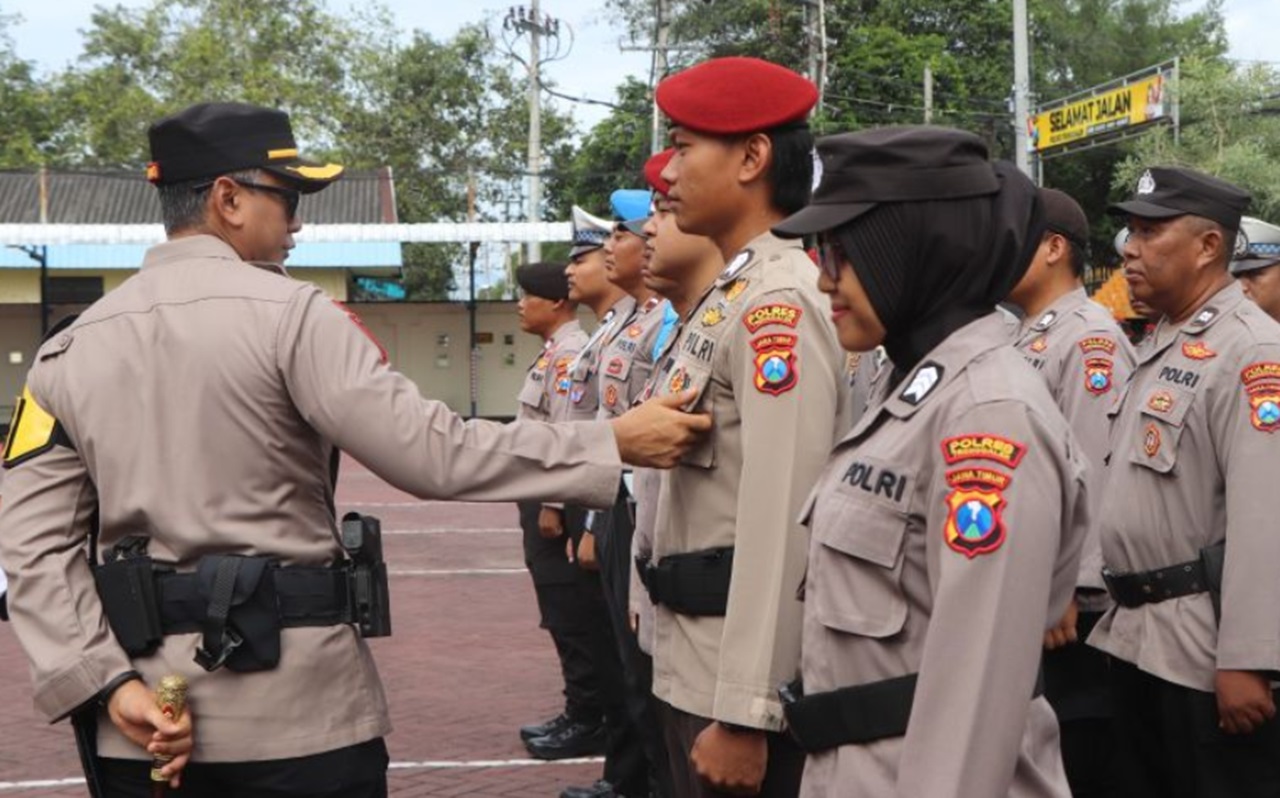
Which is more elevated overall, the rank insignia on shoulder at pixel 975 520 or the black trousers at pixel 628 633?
the rank insignia on shoulder at pixel 975 520

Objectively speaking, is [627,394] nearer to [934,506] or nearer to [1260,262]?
[1260,262]

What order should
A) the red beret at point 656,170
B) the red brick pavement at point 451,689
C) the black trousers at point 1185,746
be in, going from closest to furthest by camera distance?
the black trousers at point 1185,746
the red beret at point 656,170
the red brick pavement at point 451,689

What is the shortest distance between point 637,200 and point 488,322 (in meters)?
25.4

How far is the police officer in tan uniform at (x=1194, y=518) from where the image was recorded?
155 inches

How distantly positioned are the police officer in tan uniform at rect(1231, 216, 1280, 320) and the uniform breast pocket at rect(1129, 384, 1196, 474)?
1.76m

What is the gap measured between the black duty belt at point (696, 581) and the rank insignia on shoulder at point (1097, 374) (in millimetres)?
1938

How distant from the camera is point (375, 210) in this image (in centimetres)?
3706

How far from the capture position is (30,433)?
3.39 m

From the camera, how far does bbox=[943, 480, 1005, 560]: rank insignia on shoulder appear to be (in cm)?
228

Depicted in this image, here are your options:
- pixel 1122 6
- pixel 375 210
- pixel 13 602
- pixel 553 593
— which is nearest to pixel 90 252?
pixel 375 210

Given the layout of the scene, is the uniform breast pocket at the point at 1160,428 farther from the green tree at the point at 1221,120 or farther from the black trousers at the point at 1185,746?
the green tree at the point at 1221,120

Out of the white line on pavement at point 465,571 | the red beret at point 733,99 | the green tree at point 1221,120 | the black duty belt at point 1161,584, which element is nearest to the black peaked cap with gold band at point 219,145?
the red beret at point 733,99

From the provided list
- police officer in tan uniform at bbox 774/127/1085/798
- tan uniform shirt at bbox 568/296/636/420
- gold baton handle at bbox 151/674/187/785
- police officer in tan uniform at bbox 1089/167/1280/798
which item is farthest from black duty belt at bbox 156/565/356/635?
tan uniform shirt at bbox 568/296/636/420

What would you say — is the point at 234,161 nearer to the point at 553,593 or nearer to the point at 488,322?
the point at 553,593
